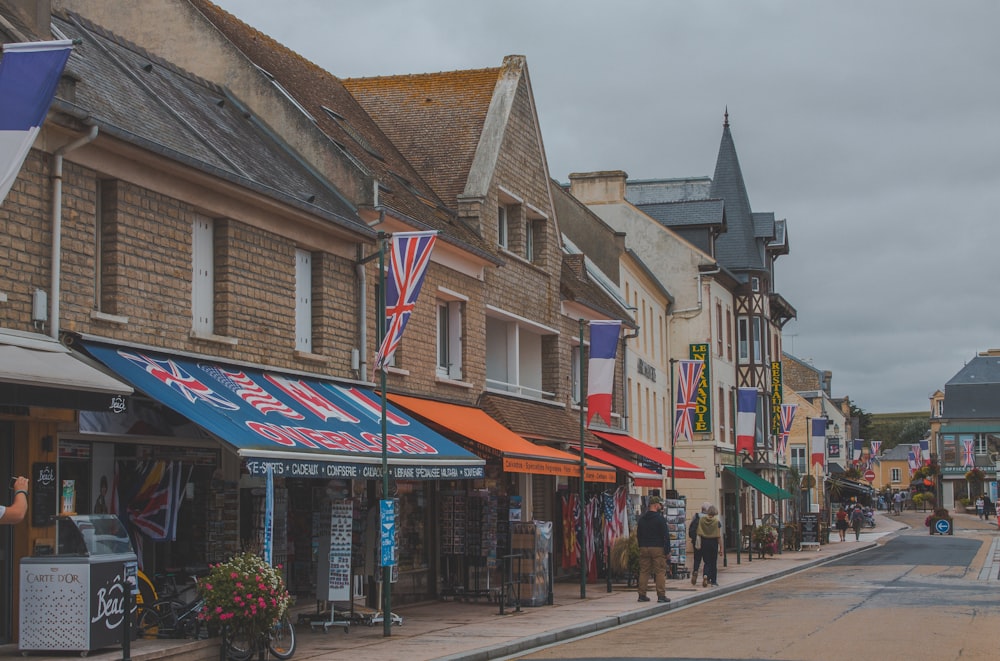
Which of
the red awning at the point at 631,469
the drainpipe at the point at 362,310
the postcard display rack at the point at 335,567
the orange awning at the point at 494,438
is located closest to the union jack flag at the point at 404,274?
the postcard display rack at the point at 335,567

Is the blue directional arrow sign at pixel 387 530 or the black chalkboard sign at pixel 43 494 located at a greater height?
the black chalkboard sign at pixel 43 494

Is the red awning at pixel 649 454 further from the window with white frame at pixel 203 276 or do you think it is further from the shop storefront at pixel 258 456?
the window with white frame at pixel 203 276

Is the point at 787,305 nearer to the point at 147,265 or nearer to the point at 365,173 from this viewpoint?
the point at 365,173

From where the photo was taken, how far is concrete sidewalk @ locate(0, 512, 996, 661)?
14.0 metres

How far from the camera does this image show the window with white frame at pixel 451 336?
80.6 ft

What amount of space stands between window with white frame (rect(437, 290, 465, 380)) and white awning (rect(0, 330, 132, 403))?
11.0 metres

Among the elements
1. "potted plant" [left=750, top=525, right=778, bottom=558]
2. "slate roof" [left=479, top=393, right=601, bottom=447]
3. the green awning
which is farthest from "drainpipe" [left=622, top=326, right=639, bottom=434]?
the green awning

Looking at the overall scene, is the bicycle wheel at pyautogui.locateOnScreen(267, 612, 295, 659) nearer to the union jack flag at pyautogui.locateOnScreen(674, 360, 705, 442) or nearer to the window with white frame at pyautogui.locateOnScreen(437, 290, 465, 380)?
the window with white frame at pyautogui.locateOnScreen(437, 290, 465, 380)

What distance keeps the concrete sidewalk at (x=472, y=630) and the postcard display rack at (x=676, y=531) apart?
925mm

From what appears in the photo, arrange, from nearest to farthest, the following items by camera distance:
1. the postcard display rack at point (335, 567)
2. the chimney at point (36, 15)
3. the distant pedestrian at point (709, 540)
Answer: the chimney at point (36, 15), the postcard display rack at point (335, 567), the distant pedestrian at point (709, 540)

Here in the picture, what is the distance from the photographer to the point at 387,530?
54.5 feet

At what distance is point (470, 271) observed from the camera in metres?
24.8

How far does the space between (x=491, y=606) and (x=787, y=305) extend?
142ft

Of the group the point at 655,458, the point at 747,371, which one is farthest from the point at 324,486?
the point at 747,371
